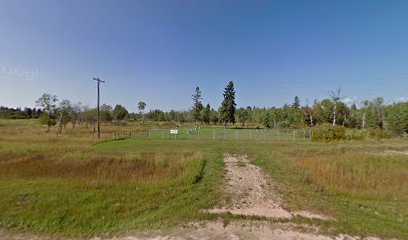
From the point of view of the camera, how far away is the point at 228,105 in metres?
69.6

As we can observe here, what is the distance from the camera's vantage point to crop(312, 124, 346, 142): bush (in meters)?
29.7

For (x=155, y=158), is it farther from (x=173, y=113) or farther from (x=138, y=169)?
(x=173, y=113)

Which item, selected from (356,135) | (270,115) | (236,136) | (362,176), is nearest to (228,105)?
(270,115)

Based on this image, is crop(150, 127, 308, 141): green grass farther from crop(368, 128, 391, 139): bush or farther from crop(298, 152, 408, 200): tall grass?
crop(298, 152, 408, 200): tall grass

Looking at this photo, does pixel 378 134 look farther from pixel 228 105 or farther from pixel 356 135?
Answer: pixel 228 105

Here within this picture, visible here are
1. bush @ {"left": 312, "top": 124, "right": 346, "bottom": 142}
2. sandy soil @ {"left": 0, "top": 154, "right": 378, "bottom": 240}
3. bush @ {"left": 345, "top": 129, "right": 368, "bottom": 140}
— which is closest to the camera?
sandy soil @ {"left": 0, "top": 154, "right": 378, "bottom": 240}

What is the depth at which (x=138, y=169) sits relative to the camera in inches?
448

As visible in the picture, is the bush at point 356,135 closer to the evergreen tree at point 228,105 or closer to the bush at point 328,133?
the bush at point 328,133

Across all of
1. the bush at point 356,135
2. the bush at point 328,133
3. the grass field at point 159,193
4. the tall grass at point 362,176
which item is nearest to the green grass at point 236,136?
the bush at point 328,133

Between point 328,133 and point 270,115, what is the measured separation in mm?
45926

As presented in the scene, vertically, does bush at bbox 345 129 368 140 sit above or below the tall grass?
above

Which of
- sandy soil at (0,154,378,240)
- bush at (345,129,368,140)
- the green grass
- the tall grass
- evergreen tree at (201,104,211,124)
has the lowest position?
the tall grass

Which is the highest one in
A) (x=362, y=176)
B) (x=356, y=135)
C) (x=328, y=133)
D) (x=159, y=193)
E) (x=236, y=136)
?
(x=328, y=133)

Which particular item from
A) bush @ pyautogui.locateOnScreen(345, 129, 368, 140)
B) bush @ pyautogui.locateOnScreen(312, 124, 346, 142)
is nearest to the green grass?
bush @ pyautogui.locateOnScreen(312, 124, 346, 142)
